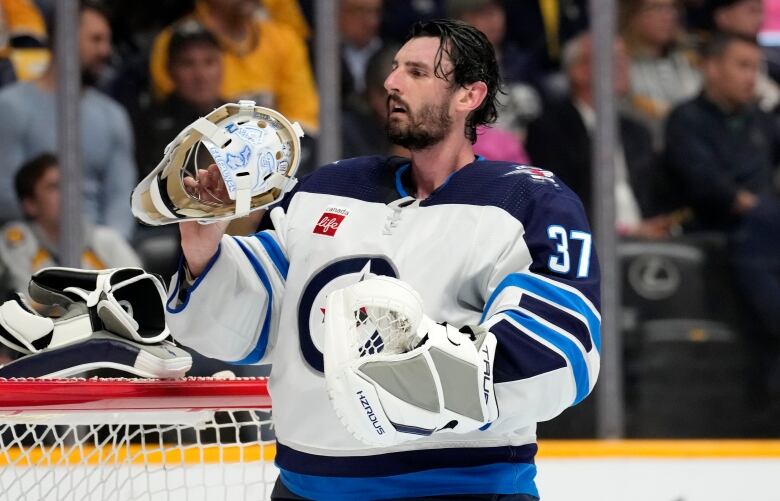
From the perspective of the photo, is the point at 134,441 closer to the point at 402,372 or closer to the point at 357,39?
the point at 402,372

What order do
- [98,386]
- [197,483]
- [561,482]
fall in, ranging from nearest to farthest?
[98,386] < [197,483] < [561,482]

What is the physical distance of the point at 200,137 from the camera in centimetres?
152

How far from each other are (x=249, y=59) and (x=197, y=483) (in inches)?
79.2

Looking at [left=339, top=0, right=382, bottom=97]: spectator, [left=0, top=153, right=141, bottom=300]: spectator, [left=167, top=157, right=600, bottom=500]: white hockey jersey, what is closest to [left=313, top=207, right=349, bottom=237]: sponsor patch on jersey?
[left=167, top=157, right=600, bottom=500]: white hockey jersey

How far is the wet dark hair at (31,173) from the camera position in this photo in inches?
143

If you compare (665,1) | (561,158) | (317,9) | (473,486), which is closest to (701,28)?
(665,1)

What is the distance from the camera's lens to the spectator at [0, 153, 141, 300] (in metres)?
3.59

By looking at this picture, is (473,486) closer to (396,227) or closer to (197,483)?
(396,227)

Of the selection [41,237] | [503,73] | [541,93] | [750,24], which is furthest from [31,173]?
[750,24]

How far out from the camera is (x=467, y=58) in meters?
1.64

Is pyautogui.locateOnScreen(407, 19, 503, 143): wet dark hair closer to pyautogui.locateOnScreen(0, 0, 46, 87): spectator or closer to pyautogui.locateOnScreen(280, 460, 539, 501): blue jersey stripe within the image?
pyautogui.locateOnScreen(280, 460, 539, 501): blue jersey stripe

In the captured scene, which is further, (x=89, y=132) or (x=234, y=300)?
(x=89, y=132)

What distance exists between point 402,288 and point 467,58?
45cm

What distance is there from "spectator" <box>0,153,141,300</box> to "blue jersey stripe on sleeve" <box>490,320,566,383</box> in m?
2.41
